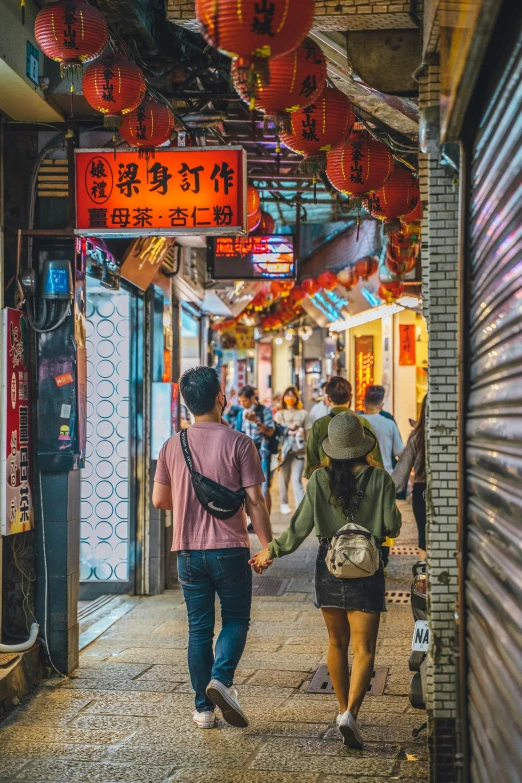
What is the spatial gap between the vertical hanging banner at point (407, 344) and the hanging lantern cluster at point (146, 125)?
47.6ft

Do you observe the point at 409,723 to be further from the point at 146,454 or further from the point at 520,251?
the point at 146,454

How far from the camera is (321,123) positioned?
671 cm

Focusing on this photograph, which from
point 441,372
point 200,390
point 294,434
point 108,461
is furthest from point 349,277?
point 441,372

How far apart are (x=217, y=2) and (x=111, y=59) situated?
3.05 meters

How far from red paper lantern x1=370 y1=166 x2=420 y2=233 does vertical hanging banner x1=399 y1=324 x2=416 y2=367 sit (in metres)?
13.0

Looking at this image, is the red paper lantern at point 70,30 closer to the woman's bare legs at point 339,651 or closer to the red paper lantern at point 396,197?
the red paper lantern at point 396,197

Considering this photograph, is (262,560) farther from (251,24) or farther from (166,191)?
(251,24)

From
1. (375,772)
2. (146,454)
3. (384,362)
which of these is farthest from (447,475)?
(384,362)

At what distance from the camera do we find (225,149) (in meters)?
7.02

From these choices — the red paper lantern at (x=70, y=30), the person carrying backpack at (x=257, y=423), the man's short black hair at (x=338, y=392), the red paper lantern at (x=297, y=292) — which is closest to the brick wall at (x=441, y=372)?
the red paper lantern at (x=70, y=30)

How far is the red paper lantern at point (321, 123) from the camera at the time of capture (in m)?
6.67

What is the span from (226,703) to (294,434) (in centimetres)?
1009

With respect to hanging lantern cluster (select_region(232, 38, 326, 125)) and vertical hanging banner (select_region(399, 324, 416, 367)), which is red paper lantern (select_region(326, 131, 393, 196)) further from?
vertical hanging banner (select_region(399, 324, 416, 367))

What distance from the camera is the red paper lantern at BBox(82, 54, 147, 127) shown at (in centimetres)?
652
